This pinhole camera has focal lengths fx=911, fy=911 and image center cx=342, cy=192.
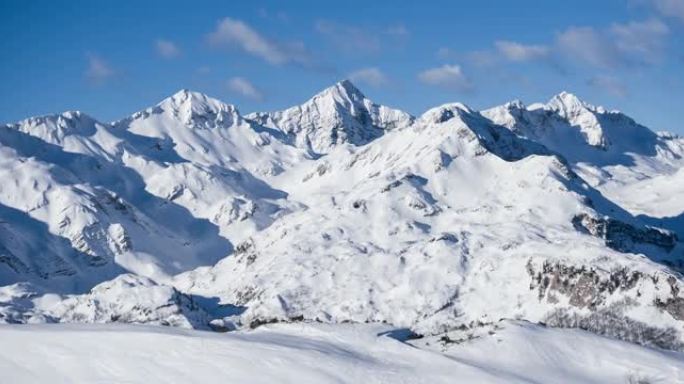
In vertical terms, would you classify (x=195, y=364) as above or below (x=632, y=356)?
below

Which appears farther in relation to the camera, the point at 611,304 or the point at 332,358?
the point at 611,304

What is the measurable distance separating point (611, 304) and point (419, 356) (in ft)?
495

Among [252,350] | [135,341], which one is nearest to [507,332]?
[252,350]

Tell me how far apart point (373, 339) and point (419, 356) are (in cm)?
415

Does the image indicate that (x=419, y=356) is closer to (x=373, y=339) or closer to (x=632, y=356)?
(x=373, y=339)

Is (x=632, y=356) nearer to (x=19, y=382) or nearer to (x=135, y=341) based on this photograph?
(x=135, y=341)

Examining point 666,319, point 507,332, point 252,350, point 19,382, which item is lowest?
point 19,382

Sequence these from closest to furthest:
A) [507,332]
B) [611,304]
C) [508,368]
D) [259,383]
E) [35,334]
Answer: [259,383] → [35,334] → [508,368] → [507,332] → [611,304]

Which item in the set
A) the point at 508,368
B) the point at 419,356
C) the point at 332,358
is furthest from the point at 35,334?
the point at 508,368

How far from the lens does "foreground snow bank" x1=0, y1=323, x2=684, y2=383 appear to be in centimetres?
5138

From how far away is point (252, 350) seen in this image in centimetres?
5422

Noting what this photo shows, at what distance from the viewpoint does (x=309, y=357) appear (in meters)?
54.0

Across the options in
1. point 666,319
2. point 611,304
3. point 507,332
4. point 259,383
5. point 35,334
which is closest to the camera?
point 259,383

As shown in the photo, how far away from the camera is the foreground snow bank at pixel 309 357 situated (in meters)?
51.4
